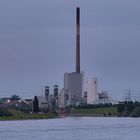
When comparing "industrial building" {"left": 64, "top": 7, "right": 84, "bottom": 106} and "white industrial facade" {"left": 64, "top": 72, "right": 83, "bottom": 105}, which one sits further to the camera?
"white industrial facade" {"left": 64, "top": 72, "right": 83, "bottom": 105}

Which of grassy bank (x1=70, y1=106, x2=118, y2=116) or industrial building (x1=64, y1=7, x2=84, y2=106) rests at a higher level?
industrial building (x1=64, y1=7, x2=84, y2=106)

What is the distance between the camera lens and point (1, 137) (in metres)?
51.7

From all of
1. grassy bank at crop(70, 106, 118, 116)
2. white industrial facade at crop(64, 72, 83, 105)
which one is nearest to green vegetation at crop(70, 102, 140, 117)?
grassy bank at crop(70, 106, 118, 116)

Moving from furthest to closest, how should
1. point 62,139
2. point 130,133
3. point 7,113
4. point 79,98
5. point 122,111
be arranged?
point 79,98
point 122,111
point 7,113
point 130,133
point 62,139

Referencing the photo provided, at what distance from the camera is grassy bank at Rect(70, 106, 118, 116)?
458 ft

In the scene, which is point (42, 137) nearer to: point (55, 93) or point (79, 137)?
point (79, 137)

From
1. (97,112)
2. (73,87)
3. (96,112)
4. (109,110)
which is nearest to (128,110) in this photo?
(109,110)

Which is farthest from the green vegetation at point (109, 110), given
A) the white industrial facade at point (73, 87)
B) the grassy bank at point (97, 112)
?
the white industrial facade at point (73, 87)

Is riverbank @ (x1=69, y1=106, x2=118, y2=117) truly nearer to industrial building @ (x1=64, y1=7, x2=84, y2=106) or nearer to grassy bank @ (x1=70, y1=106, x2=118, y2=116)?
grassy bank @ (x1=70, y1=106, x2=118, y2=116)

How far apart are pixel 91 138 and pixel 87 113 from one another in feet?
318

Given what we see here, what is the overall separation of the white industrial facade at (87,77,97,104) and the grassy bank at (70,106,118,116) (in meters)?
6.27

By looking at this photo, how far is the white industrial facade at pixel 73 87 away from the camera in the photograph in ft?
476

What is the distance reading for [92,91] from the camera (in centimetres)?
16075

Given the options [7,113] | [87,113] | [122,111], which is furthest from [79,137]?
[87,113]
